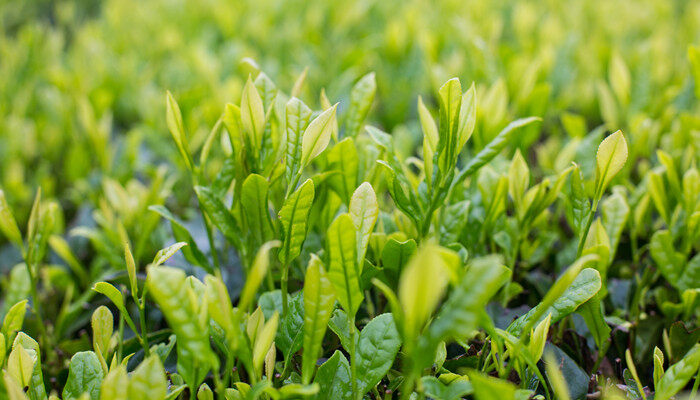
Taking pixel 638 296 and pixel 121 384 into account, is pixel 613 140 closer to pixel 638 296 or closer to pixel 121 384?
pixel 638 296

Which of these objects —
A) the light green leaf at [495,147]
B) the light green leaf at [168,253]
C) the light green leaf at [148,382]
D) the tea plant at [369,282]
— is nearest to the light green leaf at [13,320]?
the tea plant at [369,282]

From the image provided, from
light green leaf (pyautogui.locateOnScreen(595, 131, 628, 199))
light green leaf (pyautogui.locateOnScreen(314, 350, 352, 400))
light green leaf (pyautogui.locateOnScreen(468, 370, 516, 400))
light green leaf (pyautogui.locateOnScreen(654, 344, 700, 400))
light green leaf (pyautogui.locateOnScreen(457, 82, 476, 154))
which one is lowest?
light green leaf (pyautogui.locateOnScreen(314, 350, 352, 400))

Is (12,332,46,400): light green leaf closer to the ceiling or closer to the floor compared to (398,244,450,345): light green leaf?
closer to the floor

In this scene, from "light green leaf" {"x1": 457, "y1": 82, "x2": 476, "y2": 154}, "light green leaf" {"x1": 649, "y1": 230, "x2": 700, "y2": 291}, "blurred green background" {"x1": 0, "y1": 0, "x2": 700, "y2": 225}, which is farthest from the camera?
"blurred green background" {"x1": 0, "y1": 0, "x2": 700, "y2": 225}

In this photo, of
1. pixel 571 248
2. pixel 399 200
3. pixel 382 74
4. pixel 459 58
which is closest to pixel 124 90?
pixel 382 74

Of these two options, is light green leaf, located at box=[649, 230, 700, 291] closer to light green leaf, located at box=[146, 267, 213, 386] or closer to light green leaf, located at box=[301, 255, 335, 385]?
light green leaf, located at box=[301, 255, 335, 385]

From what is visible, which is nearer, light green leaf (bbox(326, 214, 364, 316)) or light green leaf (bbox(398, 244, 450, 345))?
light green leaf (bbox(398, 244, 450, 345))

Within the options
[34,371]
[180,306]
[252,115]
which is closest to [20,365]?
[34,371]

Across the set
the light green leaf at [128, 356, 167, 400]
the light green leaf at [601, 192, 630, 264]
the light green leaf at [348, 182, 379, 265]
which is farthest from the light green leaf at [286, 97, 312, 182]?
the light green leaf at [601, 192, 630, 264]
